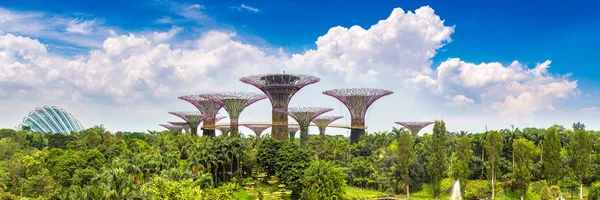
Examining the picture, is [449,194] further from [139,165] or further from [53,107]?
[53,107]

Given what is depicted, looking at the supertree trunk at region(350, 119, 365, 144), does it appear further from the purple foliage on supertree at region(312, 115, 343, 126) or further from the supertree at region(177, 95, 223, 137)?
the supertree at region(177, 95, 223, 137)

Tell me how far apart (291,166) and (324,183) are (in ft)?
23.1

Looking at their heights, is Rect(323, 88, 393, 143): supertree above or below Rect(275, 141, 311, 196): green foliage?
above

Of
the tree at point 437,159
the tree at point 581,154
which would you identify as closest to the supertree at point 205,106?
the tree at point 437,159

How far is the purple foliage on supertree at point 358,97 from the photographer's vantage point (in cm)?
6109

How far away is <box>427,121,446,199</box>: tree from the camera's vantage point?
41.3 m

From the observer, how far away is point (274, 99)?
61.7m

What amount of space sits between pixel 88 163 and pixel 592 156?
45.3 meters

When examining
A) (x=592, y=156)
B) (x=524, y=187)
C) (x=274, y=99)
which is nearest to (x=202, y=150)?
(x=274, y=99)

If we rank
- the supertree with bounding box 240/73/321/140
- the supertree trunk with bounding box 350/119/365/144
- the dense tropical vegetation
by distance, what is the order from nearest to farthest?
1. the dense tropical vegetation
2. the supertree with bounding box 240/73/321/140
3. the supertree trunk with bounding box 350/119/365/144

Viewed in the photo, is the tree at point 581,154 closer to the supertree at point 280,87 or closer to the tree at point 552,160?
the tree at point 552,160

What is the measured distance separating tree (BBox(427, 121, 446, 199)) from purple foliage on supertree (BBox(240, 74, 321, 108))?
2204 cm

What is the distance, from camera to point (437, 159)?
41.7 metres

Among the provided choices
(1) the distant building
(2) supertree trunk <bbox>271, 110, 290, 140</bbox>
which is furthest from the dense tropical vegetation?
(1) the distant building
